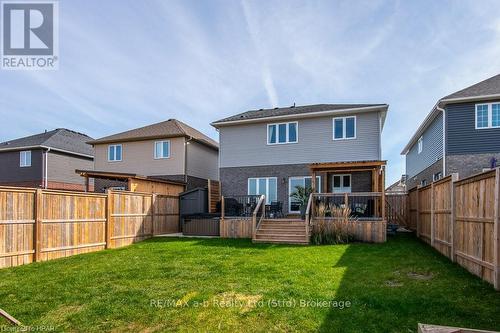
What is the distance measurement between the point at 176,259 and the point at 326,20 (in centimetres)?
973

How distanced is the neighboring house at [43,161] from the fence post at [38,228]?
1724cm

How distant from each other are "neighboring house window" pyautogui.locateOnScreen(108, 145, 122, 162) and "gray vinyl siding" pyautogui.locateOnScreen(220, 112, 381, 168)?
25.8 feet

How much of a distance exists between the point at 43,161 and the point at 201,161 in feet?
41.3

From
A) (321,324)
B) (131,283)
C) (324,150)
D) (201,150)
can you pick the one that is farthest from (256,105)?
(321,324)

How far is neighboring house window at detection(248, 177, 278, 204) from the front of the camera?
1633cm

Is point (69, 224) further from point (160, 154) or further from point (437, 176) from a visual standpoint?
point (437, 176)

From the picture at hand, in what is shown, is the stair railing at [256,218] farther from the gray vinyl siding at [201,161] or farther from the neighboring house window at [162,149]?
the neighboring house window at [162,149]

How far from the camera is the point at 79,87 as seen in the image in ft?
48.8

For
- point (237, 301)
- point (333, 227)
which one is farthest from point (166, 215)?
point (237, 301)

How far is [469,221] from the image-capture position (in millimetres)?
6312

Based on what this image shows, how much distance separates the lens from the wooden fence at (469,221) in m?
5.20

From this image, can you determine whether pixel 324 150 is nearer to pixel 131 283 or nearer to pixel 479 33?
pixel 479 33

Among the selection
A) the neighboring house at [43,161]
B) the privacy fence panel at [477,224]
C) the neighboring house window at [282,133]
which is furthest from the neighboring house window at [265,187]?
the neighboring house at [43,161]

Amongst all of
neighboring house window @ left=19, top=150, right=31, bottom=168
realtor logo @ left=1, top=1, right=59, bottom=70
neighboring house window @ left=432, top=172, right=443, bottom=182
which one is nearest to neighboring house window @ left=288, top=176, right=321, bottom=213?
neighboring house window @ left=432, top=172, right=443, bottom=182
